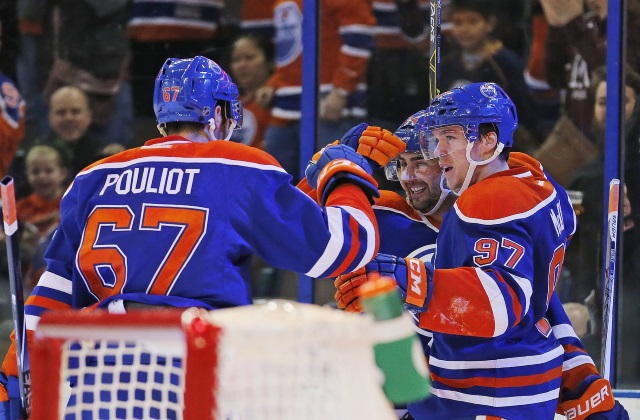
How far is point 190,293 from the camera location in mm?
2258

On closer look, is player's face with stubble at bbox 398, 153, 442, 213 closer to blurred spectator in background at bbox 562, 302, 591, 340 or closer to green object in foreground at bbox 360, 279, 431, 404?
blurred spectator in background at bbox 562, 302, 591, 340

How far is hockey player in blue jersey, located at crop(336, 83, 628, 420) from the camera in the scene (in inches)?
109

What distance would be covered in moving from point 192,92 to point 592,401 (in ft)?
4.76

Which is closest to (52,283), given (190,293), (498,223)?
(190,293)

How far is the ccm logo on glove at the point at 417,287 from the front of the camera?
8.57ft

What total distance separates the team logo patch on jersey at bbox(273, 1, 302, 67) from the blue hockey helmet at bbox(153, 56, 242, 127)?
2121 millimetres

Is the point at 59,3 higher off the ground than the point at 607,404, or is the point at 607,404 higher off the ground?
the point at 59,3

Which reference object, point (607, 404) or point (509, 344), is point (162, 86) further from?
point (607, 404)

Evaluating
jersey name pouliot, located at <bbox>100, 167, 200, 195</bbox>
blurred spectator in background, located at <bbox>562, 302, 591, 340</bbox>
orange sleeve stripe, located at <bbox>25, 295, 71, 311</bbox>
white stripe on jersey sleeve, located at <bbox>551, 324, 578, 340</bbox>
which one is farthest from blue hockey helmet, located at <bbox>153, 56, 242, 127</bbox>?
blurred spectator in background, located at <bbox>562, 302, 591, 340</bbox>

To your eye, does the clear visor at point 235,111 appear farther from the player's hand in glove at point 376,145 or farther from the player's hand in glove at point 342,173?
the player's hand in glove at point 376,145

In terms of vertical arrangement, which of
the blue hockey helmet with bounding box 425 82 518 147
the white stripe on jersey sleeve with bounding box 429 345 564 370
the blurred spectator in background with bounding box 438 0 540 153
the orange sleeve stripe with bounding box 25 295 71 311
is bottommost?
the white stripe on jersey sleeve with bounding box 429 345 564 370

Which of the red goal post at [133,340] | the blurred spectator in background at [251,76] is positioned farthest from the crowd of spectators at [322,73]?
the red goal post at [133,340]

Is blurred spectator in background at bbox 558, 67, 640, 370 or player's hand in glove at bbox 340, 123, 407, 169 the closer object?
player's hand in glove at bbox 340, 123, 407, 169

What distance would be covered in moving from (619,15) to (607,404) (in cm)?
195
